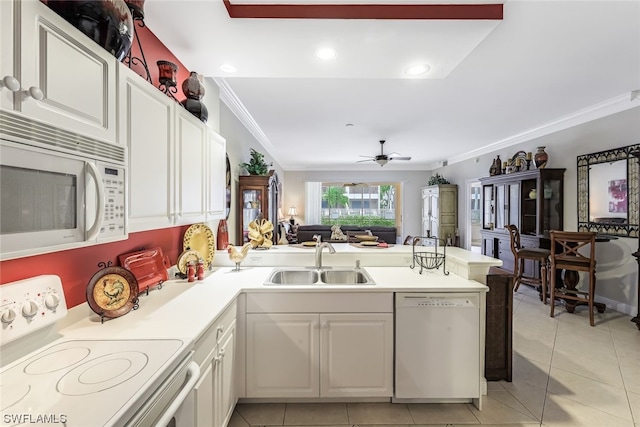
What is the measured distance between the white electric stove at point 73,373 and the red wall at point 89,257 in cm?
7

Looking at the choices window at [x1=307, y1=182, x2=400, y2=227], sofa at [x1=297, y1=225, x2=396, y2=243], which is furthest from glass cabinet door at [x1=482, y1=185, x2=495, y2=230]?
window at [x1=307, y1=182, x2=400, y2=227]

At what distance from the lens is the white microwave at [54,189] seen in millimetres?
695

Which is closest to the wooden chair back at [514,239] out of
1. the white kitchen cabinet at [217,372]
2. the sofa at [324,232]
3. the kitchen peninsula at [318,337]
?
the sofa at [324,232]

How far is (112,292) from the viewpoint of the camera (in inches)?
53.6

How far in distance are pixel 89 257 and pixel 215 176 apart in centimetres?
101

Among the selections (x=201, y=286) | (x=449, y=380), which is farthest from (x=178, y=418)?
(x=449, y=380)

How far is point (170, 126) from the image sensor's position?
1.53 metres

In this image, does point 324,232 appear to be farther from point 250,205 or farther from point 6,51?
point 6,51

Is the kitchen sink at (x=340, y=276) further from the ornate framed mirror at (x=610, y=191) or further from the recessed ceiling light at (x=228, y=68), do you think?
the ornate framed mirror at (x=610, y=191)

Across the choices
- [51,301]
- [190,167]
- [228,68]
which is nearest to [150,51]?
[228,68]

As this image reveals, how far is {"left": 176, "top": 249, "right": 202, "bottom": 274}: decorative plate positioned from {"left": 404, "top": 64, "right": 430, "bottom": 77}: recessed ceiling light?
A: 2109 mm

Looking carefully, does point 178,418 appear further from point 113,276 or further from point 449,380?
point 449,380

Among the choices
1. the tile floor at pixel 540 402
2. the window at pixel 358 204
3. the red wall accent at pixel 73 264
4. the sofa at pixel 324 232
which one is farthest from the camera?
the window at pixel 358 204

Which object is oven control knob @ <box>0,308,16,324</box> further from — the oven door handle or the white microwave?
the oven door handle
